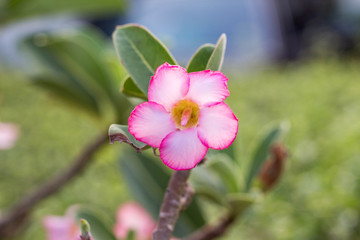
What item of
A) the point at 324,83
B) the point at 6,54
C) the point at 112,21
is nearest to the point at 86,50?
the point at 324,83

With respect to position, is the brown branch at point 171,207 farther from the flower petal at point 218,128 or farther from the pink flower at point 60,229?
the pink flower at point 60,229

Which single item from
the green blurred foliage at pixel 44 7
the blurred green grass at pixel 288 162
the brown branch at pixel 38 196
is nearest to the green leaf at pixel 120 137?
the blurred green grass at pixel 288 162

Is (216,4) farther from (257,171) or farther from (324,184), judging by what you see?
(257,171)

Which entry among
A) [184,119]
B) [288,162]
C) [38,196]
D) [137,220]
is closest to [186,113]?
[184,119]

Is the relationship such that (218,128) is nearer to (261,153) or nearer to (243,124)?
(261,153)

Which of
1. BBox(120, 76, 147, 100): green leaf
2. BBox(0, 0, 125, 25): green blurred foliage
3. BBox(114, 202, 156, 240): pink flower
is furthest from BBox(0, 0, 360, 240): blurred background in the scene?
BBox(120, 76, 147, 100): green leaf

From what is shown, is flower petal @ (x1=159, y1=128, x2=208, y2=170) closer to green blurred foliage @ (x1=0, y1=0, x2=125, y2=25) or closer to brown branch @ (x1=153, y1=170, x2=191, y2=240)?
brown branch @ (x1=153, y1=170, x2=191, y2=240)
